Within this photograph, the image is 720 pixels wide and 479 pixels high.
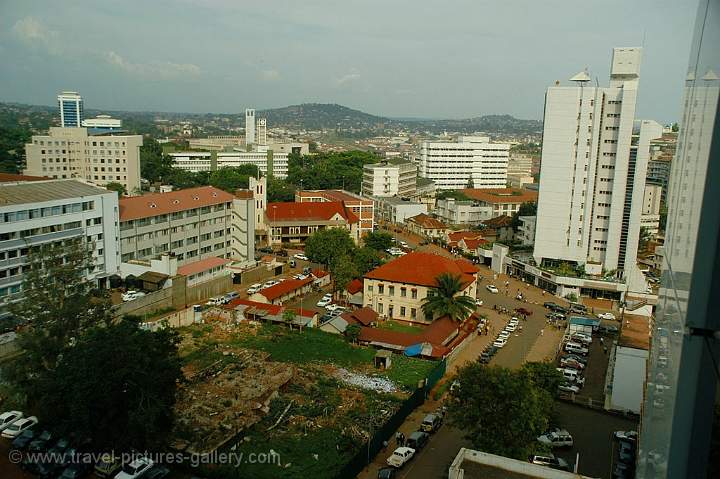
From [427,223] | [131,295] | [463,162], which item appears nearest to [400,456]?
[131,295]

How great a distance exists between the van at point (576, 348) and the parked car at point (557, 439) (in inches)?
A: 182

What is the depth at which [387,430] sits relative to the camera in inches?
→ 356

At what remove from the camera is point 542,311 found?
55.0 ft

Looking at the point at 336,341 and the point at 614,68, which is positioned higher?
Result: the point at 614,68

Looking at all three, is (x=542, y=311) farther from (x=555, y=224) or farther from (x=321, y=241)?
(x=321, y=241)

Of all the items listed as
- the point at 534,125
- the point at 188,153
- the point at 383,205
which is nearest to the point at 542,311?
the point at 383,205

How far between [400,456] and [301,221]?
15.8 meters

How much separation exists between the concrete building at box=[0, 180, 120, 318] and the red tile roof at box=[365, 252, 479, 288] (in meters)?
7.08

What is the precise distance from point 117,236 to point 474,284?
33.0 ft

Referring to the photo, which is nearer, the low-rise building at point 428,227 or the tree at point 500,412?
the tree at point 500,412

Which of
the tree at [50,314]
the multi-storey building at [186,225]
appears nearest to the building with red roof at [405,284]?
the multi-storey building at [186,225]

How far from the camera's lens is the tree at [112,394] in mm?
7117

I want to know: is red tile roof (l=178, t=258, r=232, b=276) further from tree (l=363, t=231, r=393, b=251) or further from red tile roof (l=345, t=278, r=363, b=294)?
tree (l=363, t=231, r=393, b=251)

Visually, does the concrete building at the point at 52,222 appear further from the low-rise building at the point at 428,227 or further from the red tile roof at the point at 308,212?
the low-rise building at the point at 428,227
